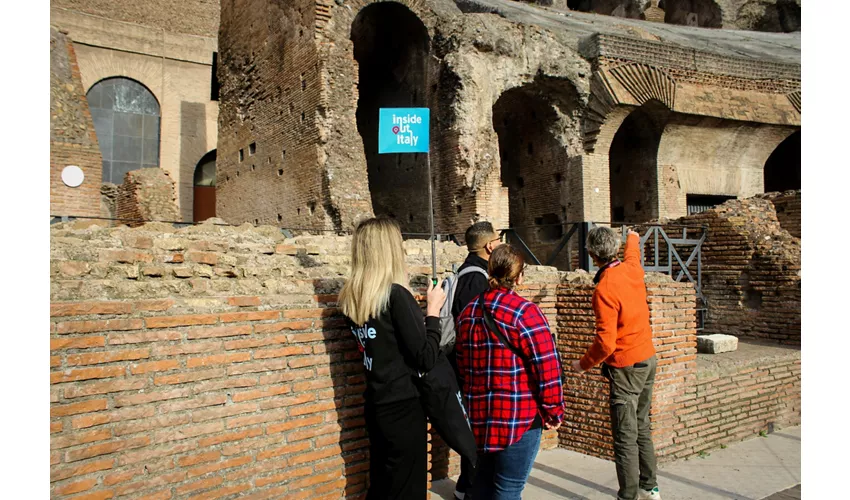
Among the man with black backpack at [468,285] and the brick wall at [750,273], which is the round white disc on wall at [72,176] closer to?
the man with black backpack at [468,285]

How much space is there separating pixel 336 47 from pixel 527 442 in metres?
9.95

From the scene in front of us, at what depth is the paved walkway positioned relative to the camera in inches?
161

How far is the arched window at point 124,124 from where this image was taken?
21656 millimetres

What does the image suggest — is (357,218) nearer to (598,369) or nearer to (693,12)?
(598,369)

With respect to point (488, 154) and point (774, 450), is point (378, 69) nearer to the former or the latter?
point (488, 154)

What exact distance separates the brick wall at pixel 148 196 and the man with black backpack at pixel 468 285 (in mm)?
12695

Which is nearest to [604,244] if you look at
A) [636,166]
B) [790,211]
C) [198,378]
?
[198,378]

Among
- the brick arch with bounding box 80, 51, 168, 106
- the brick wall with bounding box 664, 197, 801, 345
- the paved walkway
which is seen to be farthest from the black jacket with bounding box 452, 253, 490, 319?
the brick arch with bounding box 80, 51, 168, 106

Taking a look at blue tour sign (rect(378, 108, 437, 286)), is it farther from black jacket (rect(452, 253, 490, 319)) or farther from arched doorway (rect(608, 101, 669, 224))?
arched doorway (rect(608, 101, 669, 224))

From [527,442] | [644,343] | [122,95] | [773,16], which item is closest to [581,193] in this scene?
[644,343]

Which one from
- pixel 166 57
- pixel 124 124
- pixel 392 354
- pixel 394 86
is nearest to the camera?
pixel 392 354

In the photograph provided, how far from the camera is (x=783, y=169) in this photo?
19938 millimetres

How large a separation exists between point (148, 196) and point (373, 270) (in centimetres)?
1380

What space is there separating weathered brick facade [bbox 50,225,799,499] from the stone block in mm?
4056
